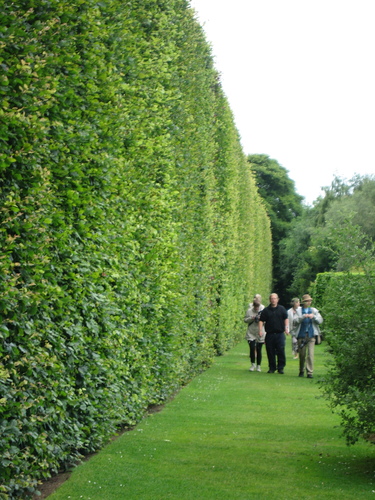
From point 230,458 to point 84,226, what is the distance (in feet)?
10.4

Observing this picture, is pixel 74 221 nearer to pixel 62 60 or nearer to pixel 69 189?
pixel 69 189

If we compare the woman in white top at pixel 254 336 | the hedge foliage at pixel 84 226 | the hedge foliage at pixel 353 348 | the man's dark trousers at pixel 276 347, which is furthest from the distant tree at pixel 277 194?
the hedge foliage at pixel 353 348

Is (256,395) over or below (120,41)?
below

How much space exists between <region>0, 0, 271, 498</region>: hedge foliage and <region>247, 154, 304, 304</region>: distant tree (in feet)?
206

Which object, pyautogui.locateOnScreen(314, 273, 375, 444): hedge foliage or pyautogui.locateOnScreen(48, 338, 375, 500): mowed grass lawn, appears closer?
pyautogui.locateOnScreen(48, 338, 375, 500): mowed grass lawn

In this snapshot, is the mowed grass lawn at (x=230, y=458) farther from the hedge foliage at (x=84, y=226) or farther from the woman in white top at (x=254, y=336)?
the woman in white top at (x=254, y=336)

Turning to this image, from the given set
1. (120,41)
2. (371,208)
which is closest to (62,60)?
(120,41)

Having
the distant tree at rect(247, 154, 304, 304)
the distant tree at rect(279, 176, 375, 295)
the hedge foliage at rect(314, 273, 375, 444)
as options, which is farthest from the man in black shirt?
the distant tree at rect(247, 154, 304, 304)

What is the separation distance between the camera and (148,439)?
9.44 metres

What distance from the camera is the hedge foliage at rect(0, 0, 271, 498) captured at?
5.81 metres

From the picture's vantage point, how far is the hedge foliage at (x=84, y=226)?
581 centimetres

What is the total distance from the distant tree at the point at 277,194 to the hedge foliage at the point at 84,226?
2478 inches

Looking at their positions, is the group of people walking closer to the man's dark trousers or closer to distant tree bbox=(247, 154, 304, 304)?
the man's dark trousers

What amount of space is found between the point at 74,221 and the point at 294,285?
184 feet
